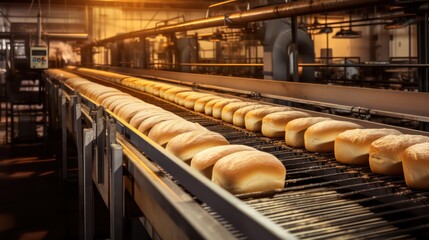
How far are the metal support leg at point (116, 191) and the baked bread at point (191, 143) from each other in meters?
0.18

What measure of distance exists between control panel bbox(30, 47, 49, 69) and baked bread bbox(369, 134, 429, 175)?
22.4 ft

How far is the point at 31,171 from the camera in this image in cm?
654

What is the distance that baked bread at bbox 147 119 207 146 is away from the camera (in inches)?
66.7

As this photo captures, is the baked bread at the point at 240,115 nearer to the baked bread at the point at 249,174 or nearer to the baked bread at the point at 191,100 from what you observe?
the baked bread at the point at 191,100

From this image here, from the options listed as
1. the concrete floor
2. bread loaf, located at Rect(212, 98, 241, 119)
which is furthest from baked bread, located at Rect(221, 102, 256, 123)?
the concrete floor

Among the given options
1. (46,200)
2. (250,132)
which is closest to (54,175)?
(46,200)

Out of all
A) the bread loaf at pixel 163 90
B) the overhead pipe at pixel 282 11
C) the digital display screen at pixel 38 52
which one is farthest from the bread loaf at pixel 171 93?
the digital display screen at pixel 38 52

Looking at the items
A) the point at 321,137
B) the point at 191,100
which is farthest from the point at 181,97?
the point at 321,137

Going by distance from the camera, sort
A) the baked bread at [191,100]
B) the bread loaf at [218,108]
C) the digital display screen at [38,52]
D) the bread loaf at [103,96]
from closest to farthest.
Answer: the bread loaf at [218,108]
the baked bread at [191,100]
the bread loaf at [103,96]
the digital display screen at [38,52]

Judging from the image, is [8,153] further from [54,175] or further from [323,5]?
[323,5]

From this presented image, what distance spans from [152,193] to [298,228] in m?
0.37

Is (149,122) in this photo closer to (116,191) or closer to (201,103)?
(116,191)

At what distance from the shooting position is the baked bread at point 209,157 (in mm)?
1302

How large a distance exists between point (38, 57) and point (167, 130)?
6.32 meters
